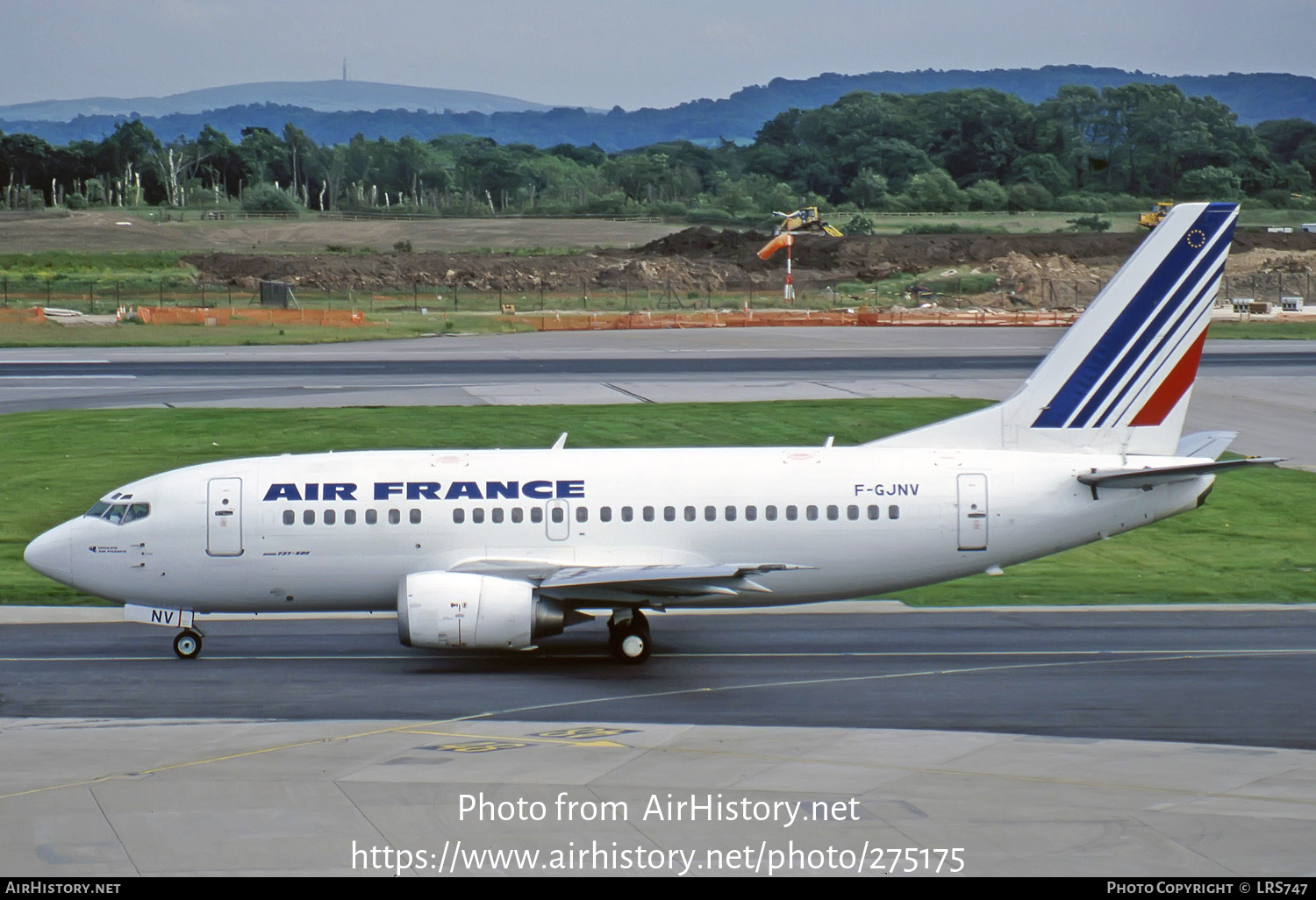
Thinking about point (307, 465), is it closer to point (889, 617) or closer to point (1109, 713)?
point (889, 617)

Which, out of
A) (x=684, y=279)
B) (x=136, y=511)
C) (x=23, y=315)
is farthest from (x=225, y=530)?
(x=684, y=279)

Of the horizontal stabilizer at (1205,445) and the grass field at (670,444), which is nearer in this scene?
the horizontal stabilizer at (1205,445)

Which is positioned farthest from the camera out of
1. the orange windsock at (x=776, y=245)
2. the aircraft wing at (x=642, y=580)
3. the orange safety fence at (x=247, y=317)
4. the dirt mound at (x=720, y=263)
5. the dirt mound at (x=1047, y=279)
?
the dirt mound at (x=720, y=263)

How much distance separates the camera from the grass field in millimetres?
32031

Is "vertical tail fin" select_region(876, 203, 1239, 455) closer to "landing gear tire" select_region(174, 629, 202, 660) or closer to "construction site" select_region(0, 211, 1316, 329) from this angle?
"landing gear tire" select_region(174, 629, 202, 660)

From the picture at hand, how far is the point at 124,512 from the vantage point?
2573 centimetres

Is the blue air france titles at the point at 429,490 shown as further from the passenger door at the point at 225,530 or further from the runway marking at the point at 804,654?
the runway marking at the point at 804,654

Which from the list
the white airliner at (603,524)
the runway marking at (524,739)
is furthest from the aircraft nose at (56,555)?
the runway marking at (524,739)

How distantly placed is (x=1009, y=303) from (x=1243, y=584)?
280 feet

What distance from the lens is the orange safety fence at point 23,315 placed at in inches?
3713

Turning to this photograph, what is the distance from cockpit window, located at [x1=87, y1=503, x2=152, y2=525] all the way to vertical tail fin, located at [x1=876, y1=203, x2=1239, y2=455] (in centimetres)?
1401

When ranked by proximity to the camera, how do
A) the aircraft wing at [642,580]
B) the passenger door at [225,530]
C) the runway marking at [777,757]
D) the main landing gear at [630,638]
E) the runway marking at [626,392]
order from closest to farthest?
the runway marking at [777,757]
the aircraft wing at [642,580]
the main landing gear at [630,638]
the passenger door at [225,530]
the runway marking at [626,392]

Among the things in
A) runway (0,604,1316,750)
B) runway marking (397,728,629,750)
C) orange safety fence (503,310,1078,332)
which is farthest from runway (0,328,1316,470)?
runway marking (397,728,629,750)

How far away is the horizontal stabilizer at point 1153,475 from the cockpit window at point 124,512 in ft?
53.9
